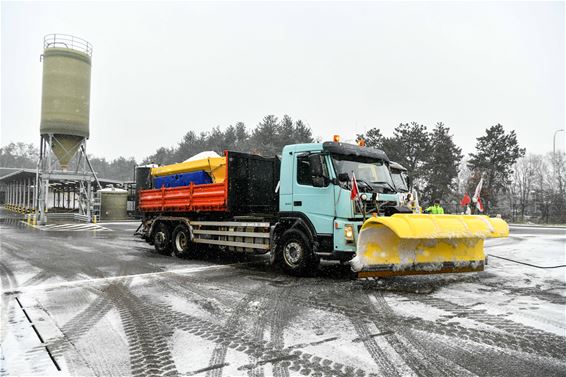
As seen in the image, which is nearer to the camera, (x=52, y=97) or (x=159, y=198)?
(x=159, y=198)

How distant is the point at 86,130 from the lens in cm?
2845

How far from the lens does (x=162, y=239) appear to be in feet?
39.0

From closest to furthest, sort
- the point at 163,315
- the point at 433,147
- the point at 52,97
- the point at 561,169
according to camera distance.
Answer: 1. the point at 163,315
2. the point at 52,97
3. the point at 433,147
4. the point at 561,169

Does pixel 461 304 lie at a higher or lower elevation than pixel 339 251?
lower

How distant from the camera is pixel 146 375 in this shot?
3.51m

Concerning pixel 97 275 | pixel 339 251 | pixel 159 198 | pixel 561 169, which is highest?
pixel 561 169

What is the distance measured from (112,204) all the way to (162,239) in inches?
1025

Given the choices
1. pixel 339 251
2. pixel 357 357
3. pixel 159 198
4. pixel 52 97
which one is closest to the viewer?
pixel 357 357

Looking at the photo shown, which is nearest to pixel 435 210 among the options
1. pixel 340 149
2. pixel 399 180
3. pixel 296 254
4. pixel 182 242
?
pixel 399 180

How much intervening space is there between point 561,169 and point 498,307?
58.7 metres

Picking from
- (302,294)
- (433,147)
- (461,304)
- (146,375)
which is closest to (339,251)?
(302,294)

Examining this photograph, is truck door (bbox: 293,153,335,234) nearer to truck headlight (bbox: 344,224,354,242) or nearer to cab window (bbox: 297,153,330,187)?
cab window (bbox: 297,153,330,187)

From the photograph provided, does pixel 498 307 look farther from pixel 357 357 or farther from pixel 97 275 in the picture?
pixel 97 275

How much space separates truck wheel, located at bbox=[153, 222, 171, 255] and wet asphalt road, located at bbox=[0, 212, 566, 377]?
10.5 feet
